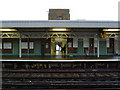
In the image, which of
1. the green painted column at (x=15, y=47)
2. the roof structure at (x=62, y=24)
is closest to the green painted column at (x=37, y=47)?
the green painted column at (x=15, y=47)

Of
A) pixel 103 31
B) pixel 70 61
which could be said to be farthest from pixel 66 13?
pixel 70 61

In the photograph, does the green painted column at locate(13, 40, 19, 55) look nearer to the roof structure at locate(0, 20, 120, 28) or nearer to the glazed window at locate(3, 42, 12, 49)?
the glazed window at locate(3, 42, 12, 49)

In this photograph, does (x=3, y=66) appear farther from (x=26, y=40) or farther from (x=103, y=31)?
(x=103, y=31)

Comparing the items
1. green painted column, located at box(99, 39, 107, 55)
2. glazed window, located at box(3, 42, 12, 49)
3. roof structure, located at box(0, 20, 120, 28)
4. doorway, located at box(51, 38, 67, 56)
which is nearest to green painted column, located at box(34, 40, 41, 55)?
doorway, located at box(51, 38, 67, 56)

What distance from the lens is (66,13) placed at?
25.3 m

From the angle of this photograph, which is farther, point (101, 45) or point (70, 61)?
point (101, 45)

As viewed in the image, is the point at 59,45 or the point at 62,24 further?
the point at 59,45

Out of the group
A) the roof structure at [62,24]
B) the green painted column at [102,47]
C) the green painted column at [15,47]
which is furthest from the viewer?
the green painted column at [102,47]

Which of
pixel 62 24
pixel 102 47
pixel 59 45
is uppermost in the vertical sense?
pixel 62 24

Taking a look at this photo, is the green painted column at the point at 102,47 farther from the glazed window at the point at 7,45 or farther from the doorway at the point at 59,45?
the glazed window at the point at 7,45

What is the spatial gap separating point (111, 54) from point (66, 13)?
14.5 meters

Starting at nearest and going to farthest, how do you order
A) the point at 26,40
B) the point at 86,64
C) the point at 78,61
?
the point at 78,61 → the point at 86,64 → the point at 26,40

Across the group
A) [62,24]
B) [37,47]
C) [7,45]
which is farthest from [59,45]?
[7,45]

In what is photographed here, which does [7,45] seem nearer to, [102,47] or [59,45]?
[59,45]
